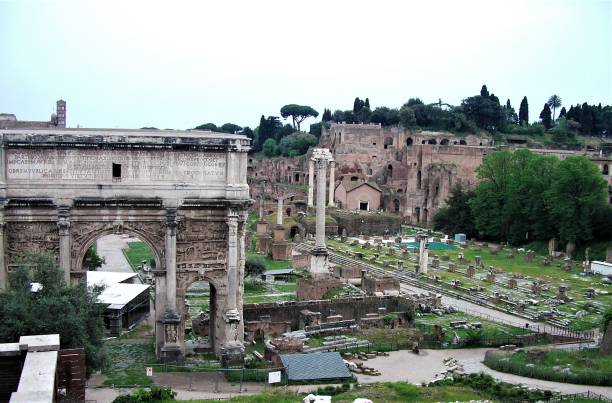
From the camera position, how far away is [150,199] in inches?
829

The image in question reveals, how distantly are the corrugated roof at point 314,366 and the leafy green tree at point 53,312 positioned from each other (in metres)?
5.61

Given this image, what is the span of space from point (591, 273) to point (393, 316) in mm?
19486

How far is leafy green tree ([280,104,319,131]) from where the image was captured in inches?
4845

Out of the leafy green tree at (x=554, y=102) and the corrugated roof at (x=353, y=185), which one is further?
the leafy green tree at (x=554, y=102)

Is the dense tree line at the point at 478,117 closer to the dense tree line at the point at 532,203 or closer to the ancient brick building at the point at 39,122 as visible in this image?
the dense tree line at the point at 532,203

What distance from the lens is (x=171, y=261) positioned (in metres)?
21.2

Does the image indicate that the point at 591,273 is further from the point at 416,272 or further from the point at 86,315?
the point at 86,315

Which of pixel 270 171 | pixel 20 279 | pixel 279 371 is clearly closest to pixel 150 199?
pixel 20 279

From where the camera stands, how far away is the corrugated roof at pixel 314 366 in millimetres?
19938

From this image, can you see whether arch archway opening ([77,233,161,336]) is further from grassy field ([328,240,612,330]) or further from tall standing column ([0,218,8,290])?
grassy field ([328,240,612,330])

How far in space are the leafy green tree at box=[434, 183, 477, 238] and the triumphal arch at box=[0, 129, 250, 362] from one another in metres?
40.4

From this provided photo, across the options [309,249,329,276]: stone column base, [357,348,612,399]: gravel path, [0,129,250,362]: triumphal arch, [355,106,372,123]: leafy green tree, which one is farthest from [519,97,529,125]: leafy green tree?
[0,129,250,362]: triumphal arch

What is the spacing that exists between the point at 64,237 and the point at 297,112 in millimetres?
104175

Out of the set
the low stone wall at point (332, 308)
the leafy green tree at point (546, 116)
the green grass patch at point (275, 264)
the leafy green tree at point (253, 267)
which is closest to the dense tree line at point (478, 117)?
the leafy green tree at point (546, 116)
